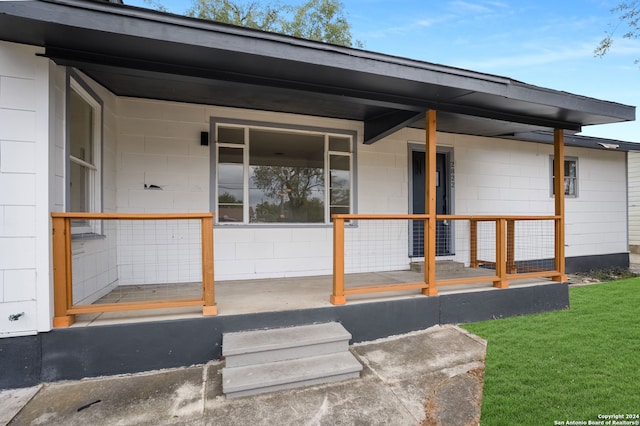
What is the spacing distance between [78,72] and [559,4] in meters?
13.0

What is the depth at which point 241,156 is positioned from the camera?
4613 millimetres

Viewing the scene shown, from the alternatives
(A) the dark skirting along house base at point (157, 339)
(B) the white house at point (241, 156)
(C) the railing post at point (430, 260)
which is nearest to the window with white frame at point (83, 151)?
(B) the white house at point (241, 156)

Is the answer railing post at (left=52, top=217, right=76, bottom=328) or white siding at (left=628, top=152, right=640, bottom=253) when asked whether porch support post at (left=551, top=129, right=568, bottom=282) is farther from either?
white siding at (left=628, top=152, right=640, bottom=253)

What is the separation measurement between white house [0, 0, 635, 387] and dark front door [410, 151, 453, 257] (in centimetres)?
3

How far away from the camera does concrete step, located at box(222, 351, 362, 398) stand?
7.78ft

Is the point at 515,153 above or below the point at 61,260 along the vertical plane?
above

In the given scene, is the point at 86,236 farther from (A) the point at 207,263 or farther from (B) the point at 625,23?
(B) the point at 625,23

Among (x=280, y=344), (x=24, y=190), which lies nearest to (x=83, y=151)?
(x=24, y=190)

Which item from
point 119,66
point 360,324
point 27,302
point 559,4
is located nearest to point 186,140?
point 119,66

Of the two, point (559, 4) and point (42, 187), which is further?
point (559, 4)

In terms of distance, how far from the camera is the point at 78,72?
10.1 feet

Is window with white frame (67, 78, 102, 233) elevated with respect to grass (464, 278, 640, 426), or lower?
elevated

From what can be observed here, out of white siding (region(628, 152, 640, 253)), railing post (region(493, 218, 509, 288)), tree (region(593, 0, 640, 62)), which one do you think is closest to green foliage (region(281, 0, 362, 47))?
tree (region(593, 0, 640, 62))

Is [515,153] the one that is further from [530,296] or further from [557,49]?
[557,49]
